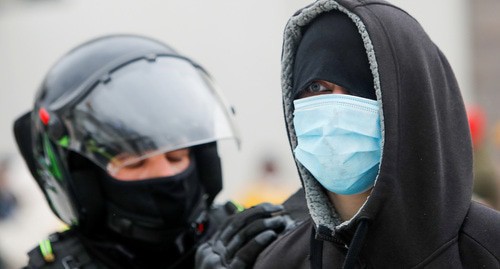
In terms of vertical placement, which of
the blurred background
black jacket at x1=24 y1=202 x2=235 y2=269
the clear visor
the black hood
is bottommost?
the blurred background

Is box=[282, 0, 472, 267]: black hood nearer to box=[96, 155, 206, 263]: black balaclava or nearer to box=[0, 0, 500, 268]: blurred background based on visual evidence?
box=[96, 155, 206, 263]: black balaclava

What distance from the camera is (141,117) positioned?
4.18 meters

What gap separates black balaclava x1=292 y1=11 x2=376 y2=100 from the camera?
302 cm

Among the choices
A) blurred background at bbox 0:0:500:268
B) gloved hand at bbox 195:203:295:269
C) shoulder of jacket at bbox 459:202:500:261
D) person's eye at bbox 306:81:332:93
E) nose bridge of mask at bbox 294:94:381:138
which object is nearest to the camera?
shoulder of jacket at bbox 459:202:500:261

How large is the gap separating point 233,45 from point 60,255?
38.6ft

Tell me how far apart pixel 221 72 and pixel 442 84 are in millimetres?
12564

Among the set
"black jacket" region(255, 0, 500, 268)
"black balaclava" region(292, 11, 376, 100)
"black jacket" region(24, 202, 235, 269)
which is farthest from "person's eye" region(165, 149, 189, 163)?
"black jacket" region(255, 0, 500, 268)

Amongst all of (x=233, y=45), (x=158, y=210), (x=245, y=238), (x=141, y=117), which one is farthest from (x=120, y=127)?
(x=233, y=45)

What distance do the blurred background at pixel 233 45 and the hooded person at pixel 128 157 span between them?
33.9 feet

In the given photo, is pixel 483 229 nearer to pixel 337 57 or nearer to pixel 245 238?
pixel 337 57

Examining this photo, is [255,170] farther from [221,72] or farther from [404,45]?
[404,45]

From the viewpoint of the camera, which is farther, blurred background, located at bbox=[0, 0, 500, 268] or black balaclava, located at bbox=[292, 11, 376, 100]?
blurred background, located at bbox=[0, 0, 500, 268]

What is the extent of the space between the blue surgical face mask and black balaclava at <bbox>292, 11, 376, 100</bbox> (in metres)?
0.05

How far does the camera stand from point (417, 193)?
294 cm
